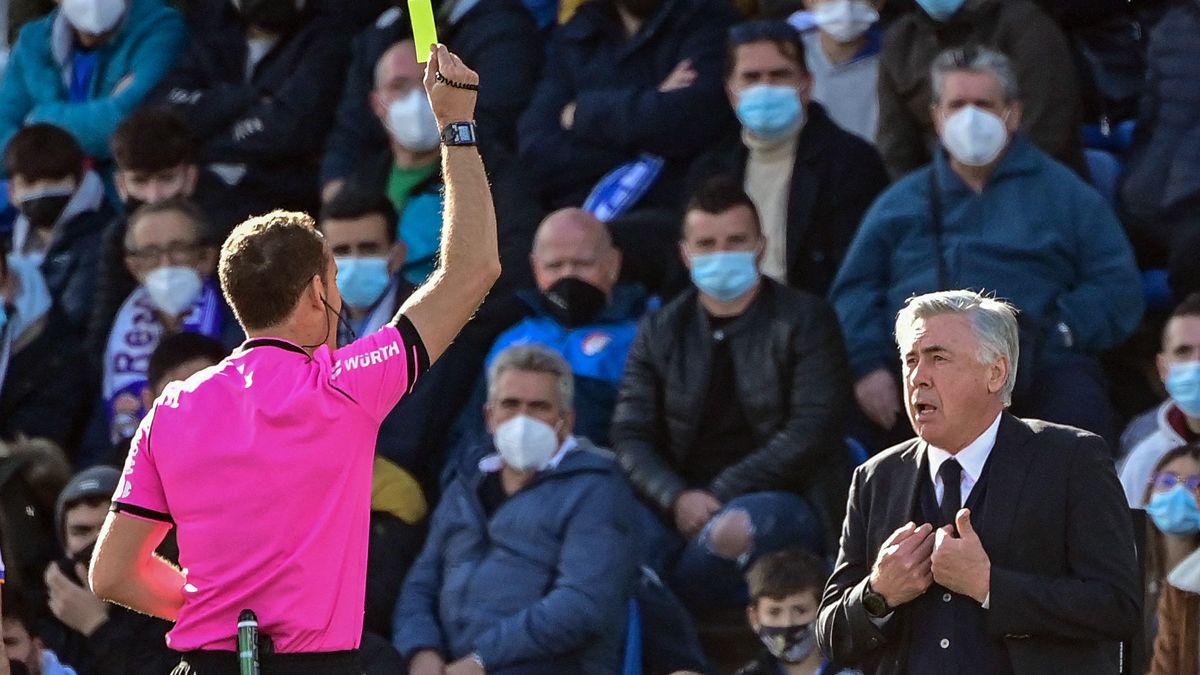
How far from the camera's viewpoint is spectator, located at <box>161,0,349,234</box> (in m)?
10.9

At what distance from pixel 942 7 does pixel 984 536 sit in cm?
455

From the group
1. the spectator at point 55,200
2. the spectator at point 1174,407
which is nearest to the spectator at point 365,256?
the spectator at point 55,200

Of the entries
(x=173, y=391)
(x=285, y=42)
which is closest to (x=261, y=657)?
(x=173, y=391)

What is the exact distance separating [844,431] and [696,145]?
1847 millimetres

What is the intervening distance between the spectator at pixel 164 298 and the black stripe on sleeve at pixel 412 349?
510 centimetres

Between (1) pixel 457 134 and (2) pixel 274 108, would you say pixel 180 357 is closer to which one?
(2) pixel 274 108

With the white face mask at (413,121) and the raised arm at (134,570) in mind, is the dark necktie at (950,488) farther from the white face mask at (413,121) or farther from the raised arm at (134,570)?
the white face mask at (413,121)

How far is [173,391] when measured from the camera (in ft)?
15.8

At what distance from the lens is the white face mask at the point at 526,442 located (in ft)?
26.3

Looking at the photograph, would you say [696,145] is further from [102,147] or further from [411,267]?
[102,147]

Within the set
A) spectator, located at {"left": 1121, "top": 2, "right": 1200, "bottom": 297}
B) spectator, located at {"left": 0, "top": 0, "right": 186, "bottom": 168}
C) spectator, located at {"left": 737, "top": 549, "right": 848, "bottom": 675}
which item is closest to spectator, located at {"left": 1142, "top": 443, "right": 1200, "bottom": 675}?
spectator, located at {"left": 737, "top": 549, "right": 848, "bottom": 675}

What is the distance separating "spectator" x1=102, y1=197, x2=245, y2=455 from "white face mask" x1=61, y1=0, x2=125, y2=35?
189 centimetres

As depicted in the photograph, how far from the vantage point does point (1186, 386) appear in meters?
7.70

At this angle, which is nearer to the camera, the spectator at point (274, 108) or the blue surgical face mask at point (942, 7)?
the blue surgical face mask at point (942, 7)
